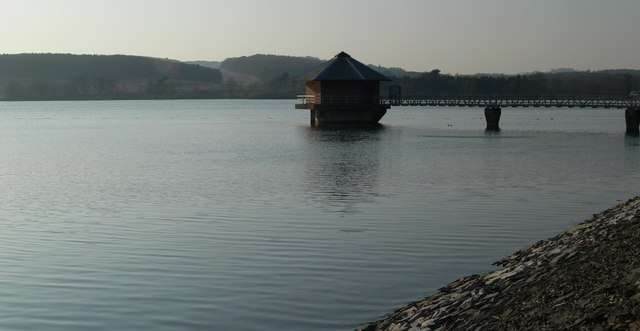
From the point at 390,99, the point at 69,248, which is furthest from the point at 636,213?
the point at 390,99

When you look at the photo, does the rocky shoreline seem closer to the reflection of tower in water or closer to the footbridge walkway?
the reflection of tower in water

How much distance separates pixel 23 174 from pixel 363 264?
2593 centimetres

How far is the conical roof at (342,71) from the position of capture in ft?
251

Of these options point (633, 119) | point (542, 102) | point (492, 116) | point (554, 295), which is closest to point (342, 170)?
point (554, 295)

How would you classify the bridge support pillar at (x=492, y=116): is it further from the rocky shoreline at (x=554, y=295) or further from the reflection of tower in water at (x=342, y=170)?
the rocky shoreline at (x=554, y=295)

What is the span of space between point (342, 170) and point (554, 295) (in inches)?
1123

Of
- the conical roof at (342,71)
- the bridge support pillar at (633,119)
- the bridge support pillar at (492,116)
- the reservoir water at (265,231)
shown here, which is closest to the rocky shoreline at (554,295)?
the reservoir water at (265,231)

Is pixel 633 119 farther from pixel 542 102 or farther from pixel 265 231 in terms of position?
pixel 265 231

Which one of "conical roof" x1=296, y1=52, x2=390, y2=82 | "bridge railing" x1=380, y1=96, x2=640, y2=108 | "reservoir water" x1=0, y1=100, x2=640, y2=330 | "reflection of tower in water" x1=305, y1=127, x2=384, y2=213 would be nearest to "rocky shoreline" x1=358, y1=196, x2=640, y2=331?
"reservoir water" x1=0, y1=100, x2=640, y2=330

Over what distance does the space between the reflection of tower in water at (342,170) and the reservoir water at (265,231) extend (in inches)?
Answer: 4.6

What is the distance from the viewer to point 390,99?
84625 millimetres

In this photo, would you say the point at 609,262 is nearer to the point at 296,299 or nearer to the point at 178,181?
the point at 296,299

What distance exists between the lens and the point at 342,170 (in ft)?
127

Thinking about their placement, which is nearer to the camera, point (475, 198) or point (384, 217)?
point (384, 217)
